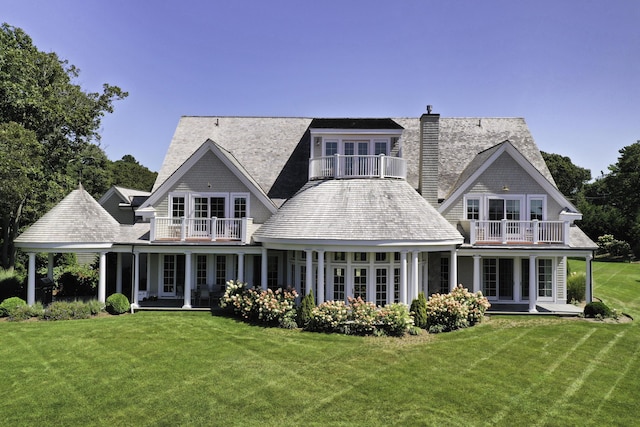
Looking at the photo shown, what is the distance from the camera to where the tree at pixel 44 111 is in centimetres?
2424

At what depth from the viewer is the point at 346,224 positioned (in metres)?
17.0

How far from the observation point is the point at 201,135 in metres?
25.9

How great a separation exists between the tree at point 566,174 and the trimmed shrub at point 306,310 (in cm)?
7373

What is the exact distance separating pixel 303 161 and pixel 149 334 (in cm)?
1305

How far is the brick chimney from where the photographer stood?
2095cm

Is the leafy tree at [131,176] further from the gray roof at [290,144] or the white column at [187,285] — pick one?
the white column at [187,285]

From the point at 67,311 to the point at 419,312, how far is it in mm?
15032

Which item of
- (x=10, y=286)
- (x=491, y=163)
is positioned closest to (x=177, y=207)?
(x=10, y=286)

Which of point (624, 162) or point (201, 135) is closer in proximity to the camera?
point (201, 135)

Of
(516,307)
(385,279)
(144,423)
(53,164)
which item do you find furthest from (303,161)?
(53,164)

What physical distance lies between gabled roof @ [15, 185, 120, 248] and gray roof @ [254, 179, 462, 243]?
24.4 feet

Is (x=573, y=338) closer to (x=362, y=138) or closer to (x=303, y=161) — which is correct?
(x=362, y=138)

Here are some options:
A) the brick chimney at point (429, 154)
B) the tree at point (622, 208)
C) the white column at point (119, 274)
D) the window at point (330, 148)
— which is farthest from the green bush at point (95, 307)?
the tree at point (622, 208)

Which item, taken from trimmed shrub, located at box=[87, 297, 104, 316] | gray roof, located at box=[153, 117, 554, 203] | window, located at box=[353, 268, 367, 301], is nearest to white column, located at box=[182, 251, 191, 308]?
trimmed shrub, located at box=[87, 297, 104, 316]
